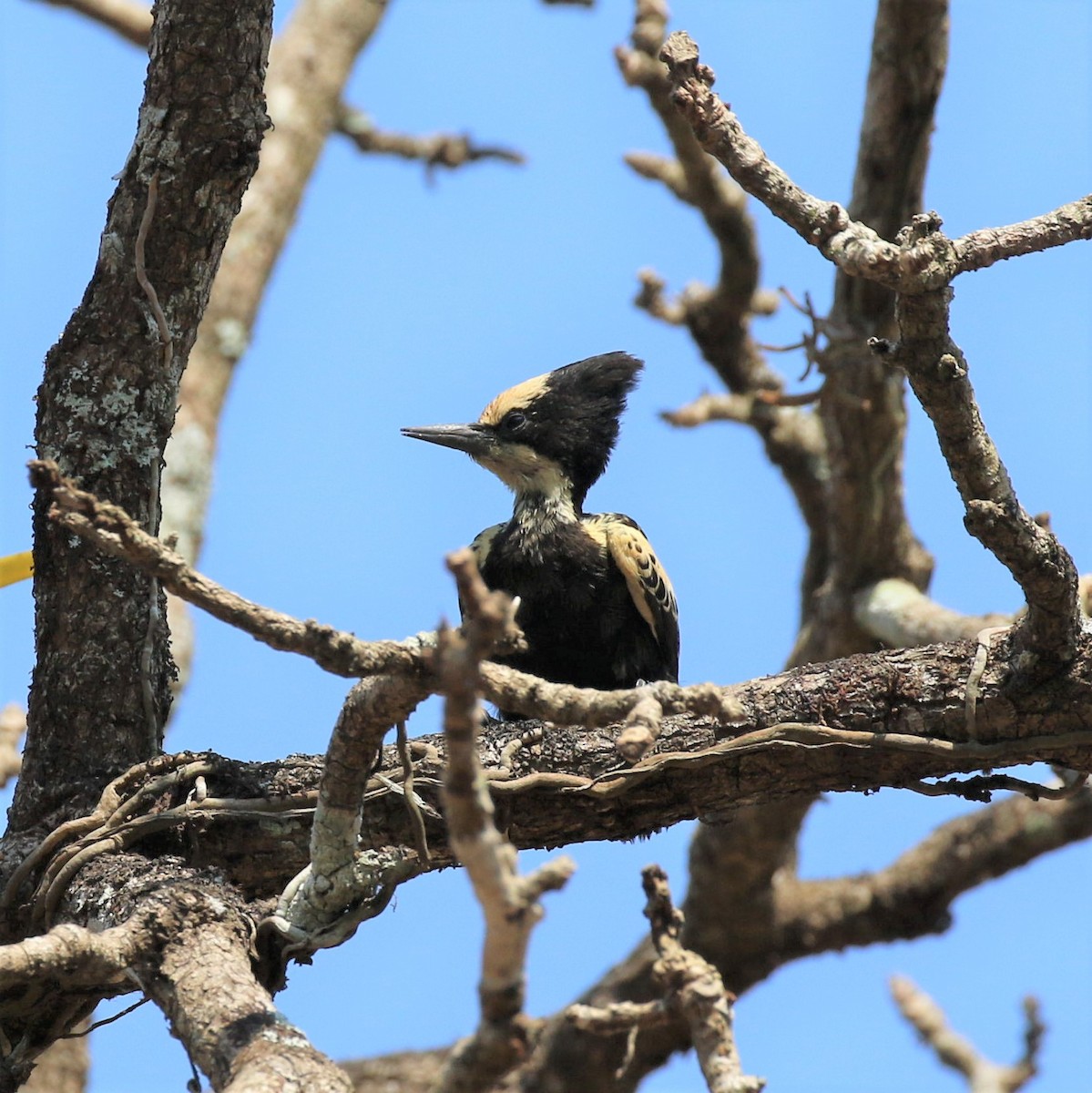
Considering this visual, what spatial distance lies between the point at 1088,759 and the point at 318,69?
563 cm

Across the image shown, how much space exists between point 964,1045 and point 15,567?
10.5 feet

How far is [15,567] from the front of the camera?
3.36 meters

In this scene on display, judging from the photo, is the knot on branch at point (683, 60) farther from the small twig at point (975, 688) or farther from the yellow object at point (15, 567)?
the yellow object at point (15, 567)

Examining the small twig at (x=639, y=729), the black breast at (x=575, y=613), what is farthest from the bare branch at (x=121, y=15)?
the small twig at (x=639, y=729)

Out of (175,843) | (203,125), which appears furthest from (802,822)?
(203,125)

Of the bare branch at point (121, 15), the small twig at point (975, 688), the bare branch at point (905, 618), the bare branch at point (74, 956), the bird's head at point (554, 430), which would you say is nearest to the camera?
the bare branch at point (74, 956)

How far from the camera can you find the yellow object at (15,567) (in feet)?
10.9

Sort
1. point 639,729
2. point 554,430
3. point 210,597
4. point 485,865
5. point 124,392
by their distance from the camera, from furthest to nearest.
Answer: point 554,430 → point 124,392 → point 210,597 → point 639,729 → point 485,865

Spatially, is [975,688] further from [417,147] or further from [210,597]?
[417,147]

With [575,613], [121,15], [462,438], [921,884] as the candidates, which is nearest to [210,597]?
[575,613]

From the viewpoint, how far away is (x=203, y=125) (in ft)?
10.4

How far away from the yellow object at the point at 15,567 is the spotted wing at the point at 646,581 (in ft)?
5.69

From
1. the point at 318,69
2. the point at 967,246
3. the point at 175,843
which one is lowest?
the point at 175,843

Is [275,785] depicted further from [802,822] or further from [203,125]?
[802,822]
